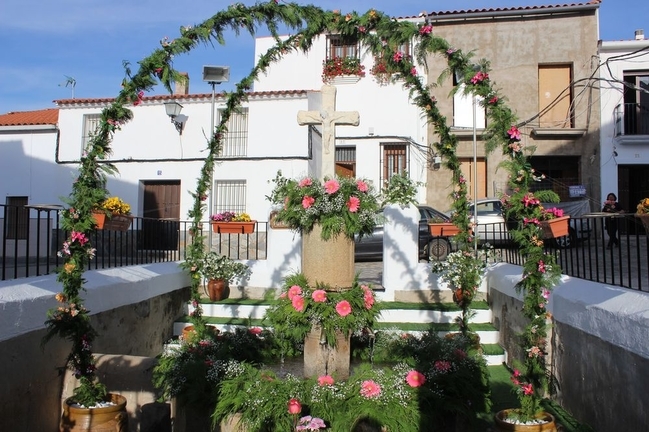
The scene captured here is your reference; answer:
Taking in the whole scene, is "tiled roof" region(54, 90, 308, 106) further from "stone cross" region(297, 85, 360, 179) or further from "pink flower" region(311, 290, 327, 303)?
"pink flower" region(311, 290, 327, 303)

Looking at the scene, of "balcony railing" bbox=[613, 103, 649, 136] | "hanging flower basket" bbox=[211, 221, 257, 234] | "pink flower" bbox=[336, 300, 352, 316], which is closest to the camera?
"pink flower" bbox=[336, 300, 352, 316]

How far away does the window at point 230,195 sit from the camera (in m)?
17.5

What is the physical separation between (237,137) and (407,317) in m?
11.3

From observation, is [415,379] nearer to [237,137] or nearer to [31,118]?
[237,137]

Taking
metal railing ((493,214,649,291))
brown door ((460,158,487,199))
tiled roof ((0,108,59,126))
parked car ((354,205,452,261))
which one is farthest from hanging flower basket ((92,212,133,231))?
brown door ((460,158,487,199))

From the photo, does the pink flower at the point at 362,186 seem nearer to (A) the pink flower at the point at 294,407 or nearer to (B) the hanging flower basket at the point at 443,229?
(A) the pink flower at the point at 294,407

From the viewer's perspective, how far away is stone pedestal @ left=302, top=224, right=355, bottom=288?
539cm

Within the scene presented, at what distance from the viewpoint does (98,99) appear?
17719mm

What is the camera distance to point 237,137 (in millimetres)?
17844

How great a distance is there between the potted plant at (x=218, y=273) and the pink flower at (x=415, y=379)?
474cm

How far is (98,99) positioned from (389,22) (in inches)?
554

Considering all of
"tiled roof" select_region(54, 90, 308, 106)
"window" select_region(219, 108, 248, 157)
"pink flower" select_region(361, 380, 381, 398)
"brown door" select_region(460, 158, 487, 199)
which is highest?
"tiled roof" select_region(54, 90, 308, 106)

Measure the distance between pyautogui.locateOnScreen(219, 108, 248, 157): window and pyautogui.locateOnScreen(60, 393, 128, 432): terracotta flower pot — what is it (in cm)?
1357

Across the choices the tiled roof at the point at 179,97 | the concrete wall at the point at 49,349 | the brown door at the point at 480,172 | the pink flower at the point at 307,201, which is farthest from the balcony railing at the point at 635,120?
the concrete wall at the point at 49,349
